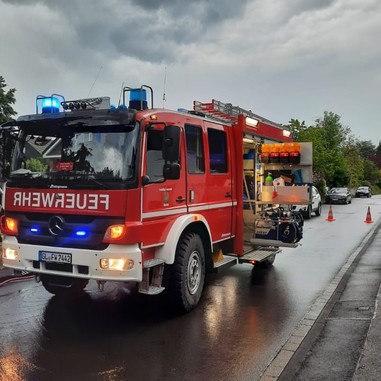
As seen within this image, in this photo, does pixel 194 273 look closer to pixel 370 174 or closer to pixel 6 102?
pixel 6 102

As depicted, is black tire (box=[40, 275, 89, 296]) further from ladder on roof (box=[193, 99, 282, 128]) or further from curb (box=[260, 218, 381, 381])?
ladder on roof (box=[193, 99, 282, 128])

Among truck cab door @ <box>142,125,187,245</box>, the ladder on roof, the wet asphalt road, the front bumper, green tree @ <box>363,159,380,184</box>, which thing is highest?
green tree @ <box>363,159,380,184</box>

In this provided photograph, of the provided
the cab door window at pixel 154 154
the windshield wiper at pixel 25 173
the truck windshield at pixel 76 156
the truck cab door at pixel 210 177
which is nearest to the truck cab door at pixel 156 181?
the cab door window at pixel 154 154

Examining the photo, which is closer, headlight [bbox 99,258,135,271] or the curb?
the curb

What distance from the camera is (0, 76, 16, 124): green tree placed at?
19594 mm

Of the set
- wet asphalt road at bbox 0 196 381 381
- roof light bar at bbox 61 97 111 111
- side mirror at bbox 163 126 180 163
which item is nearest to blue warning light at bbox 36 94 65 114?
roof light bar at bbox 61 97 111 111

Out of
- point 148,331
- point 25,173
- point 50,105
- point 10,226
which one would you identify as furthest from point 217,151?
point 10,226

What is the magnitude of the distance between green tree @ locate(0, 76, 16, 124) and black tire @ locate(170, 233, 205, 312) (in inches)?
623

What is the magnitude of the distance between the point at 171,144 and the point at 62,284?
221 centimetres

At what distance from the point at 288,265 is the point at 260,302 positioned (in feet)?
9.93

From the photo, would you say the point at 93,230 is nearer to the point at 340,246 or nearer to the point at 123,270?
the point at 123,270

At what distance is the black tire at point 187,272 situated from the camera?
5707 mm

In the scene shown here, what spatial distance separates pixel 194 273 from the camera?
6164 mm

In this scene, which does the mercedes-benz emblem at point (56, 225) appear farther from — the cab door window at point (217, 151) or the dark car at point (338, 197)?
the dark car at point (338, 197)
